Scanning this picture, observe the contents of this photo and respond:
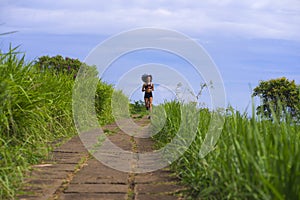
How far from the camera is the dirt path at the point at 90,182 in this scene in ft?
12.5

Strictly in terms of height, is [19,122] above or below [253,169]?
above

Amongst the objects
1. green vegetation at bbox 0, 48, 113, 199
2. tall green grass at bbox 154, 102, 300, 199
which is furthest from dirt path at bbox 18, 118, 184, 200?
tall green grass at bbox 154, 102, 300, 199

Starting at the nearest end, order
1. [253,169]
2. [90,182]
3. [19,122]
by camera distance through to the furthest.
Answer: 1. [253,169]
2. [90,182]
3. [19,122]

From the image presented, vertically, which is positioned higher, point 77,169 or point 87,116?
point 87,116

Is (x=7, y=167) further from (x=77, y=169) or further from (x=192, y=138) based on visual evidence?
(x=192, y=138)

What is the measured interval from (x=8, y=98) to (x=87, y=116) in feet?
17.2

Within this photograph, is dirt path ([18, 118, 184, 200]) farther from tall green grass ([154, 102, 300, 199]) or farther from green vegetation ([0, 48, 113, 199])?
tall green grass ([154, 102, 300, 199])

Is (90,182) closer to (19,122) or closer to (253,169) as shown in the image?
(19,122)

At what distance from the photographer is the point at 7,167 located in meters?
3.89

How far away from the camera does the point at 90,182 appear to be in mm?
4285

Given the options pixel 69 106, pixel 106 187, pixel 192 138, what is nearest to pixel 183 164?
pixel 192 138

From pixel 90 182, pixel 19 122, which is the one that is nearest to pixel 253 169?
pixel 90 182

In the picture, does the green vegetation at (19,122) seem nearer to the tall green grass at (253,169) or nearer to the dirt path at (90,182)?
the dirt path at (90,182)

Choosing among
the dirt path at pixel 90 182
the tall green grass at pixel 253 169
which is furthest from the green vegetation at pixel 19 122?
the tall green grass at pixel 253 169
